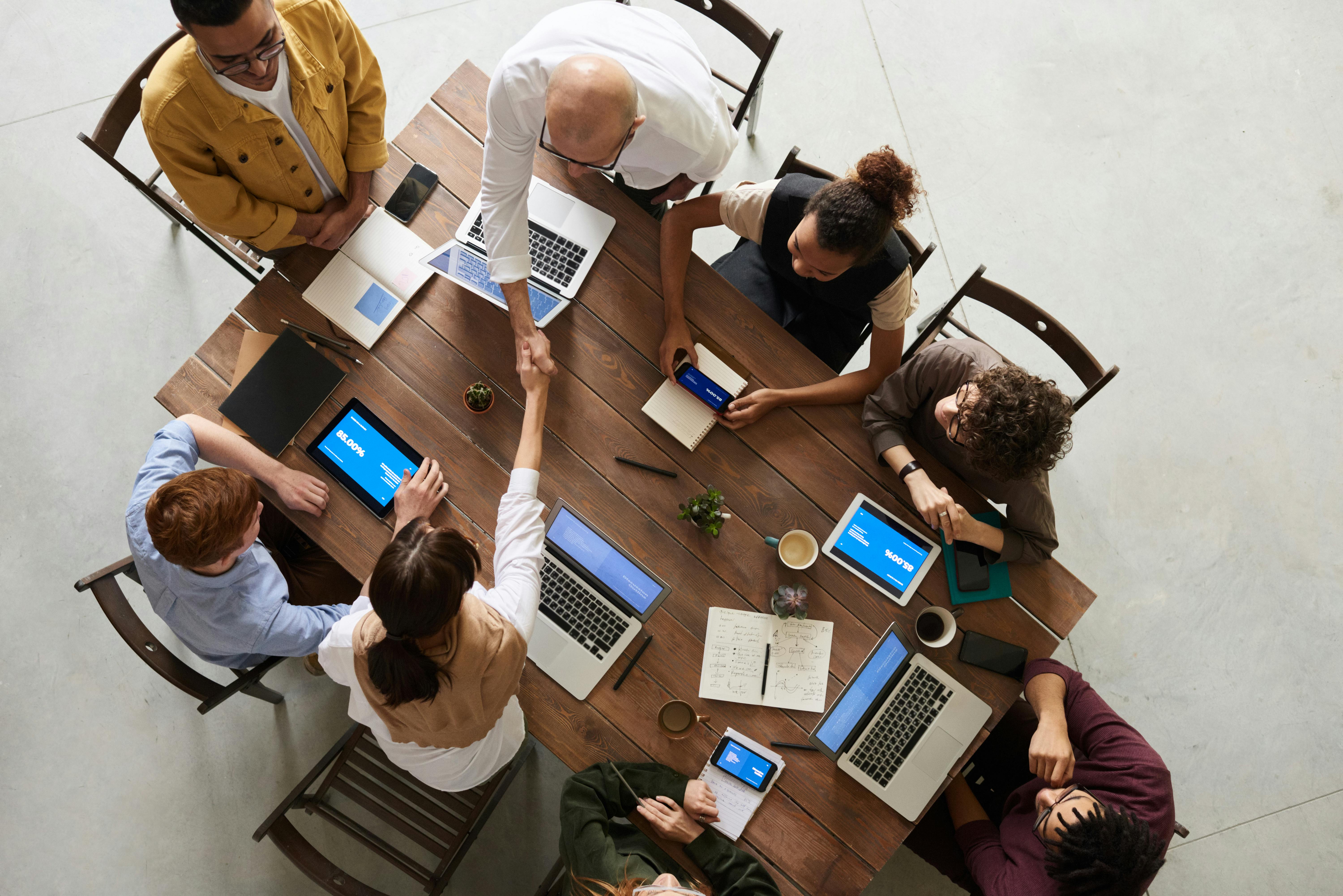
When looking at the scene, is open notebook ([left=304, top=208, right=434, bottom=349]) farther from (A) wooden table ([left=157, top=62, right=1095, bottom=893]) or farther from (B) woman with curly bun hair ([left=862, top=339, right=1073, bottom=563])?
(B) woman with curly bun hair ([left=862, top=339, right=1073, bottom=563])

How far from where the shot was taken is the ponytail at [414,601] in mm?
1376

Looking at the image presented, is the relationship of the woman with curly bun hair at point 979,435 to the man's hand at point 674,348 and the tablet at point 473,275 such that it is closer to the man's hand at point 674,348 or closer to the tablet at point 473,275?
the man's hand at point 674,348

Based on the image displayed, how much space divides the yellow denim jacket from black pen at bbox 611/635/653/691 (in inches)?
56.3

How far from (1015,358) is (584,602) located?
2.08m

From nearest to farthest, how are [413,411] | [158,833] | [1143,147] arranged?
[413,411], [158,833], [1143,147]

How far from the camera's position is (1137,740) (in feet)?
6.18

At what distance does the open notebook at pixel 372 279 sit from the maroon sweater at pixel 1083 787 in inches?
77.2

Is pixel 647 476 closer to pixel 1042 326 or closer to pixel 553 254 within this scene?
pixel 553 254

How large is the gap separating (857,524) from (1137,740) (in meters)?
0.87

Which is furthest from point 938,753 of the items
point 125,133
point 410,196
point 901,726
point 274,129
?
point 125,133

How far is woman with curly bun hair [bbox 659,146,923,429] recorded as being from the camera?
178 cm

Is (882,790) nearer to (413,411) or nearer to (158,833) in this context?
Result: (413,411)

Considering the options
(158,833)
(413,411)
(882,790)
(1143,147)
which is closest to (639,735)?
(882,790)

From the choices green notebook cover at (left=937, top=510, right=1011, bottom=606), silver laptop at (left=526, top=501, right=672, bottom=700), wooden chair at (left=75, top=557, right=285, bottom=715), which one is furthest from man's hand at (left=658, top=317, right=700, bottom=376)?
wooden chair at (left=75, top=557, right=285, bottom=715)
